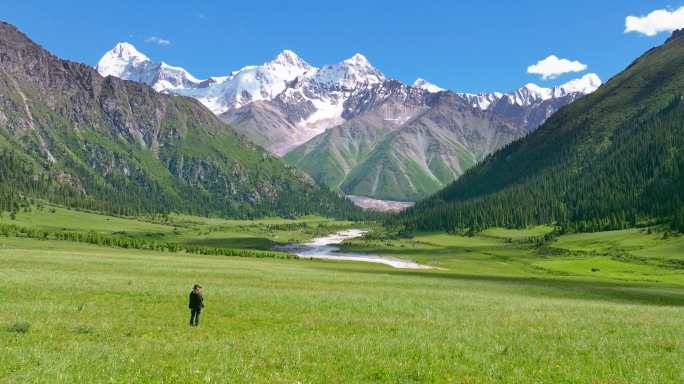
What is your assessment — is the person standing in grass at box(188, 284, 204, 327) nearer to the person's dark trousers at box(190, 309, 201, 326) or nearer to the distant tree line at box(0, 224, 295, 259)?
the person's dark trousers at box(190, 309, 201, 326)

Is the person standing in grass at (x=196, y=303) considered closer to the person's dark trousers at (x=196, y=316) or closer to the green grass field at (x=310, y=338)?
the person's dark trousers at (x=196, y=316)

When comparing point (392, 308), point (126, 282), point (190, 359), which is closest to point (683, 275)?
point (392, 308)

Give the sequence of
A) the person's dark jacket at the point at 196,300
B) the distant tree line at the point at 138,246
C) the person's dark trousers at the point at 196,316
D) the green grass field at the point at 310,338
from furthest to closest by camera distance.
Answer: the distant tree line at the point at 138,246, the person's dark trousers at the point at 196,316, the person's dark jacket at the point at 196,300, the green grass field at the point at 310,338

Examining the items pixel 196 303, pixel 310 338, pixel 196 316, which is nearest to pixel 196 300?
pixel 196 303

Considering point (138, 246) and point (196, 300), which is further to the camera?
point (138, 246)

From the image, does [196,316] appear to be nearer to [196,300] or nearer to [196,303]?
[196,303]

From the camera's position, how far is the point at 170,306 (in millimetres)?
40031

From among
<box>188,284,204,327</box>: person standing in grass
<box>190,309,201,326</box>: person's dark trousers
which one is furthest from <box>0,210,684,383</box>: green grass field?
<box>188,284,204,327</box>: person standing in grass

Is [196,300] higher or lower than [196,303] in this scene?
higher

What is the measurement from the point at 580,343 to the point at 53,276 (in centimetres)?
5054

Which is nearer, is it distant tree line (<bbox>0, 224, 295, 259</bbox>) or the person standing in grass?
the person standing in grass

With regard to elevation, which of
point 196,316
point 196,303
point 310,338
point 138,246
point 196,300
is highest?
point 196,300

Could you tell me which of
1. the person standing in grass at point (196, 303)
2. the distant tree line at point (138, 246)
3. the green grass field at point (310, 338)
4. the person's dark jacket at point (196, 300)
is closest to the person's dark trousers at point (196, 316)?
the person standing in grass at point (196, 303)

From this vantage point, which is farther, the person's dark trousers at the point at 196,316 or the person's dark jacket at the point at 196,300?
the person's dark trousers at the point at 196,316
